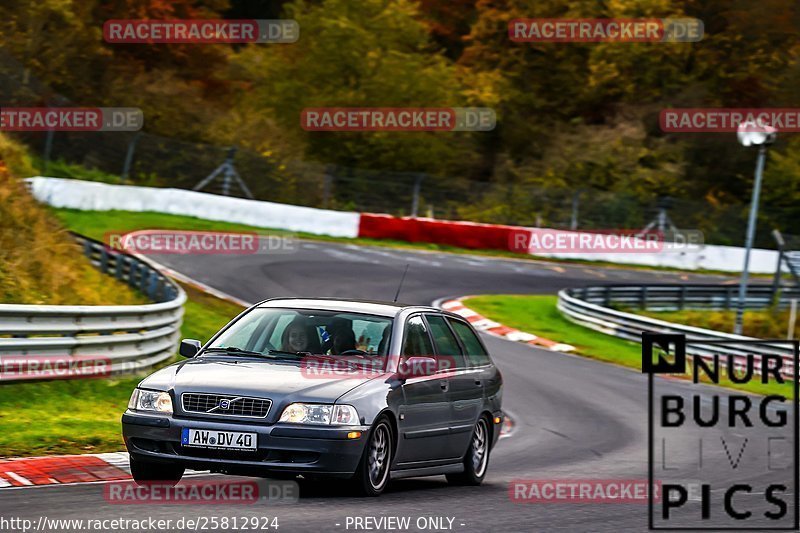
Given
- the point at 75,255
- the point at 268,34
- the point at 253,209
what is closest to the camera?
the point at 75,255

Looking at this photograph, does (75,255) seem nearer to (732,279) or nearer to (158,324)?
(158,324)

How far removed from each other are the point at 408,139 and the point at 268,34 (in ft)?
46.3

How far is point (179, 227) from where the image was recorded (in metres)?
35.3

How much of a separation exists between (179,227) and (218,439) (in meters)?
27.2

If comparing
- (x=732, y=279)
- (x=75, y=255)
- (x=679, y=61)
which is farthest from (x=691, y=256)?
(x=75, y=255)

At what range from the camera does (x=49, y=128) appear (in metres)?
39.8

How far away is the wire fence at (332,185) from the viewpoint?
40.9 m

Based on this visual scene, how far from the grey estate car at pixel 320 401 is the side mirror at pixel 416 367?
0.01m

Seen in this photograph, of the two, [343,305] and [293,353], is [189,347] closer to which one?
[293,353]
